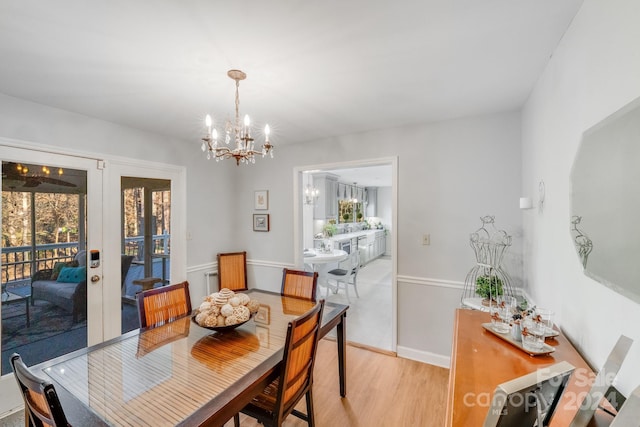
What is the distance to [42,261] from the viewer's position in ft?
7.88

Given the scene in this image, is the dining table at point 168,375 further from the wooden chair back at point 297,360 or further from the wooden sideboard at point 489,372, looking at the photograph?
the wooden sideboard at point 489,372

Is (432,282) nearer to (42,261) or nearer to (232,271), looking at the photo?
(232,271)

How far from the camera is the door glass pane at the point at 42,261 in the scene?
87.6 inches

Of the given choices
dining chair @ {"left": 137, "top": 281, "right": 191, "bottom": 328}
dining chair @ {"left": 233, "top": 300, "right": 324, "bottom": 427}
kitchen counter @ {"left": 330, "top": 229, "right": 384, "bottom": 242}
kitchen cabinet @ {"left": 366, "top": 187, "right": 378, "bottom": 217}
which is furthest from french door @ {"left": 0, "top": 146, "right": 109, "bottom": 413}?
kitchen cabinet @ {"left": 366, "top": 187, "right": 378, "bottom": 217}

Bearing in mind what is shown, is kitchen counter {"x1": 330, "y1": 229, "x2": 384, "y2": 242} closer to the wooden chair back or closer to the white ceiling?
the white ceiling

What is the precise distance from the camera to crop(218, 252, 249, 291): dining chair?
3793 mm

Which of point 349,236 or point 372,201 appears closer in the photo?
point 349,236

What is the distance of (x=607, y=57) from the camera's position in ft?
3.41

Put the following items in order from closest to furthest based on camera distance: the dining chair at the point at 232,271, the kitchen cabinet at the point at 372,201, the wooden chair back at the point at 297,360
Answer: the wooden chair back at the point at 297,360
the dining chair at the point at 232,271
the kitchen cabinet at the point at 372,201

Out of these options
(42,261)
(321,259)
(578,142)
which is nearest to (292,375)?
(578,142)

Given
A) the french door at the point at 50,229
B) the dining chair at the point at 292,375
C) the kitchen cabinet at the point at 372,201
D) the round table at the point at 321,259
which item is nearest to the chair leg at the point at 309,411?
the dining chair at the point at 292,375

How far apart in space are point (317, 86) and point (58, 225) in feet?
8.31

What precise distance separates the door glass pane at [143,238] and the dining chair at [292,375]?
2.11 metres

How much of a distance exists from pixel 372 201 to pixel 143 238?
306 inches
